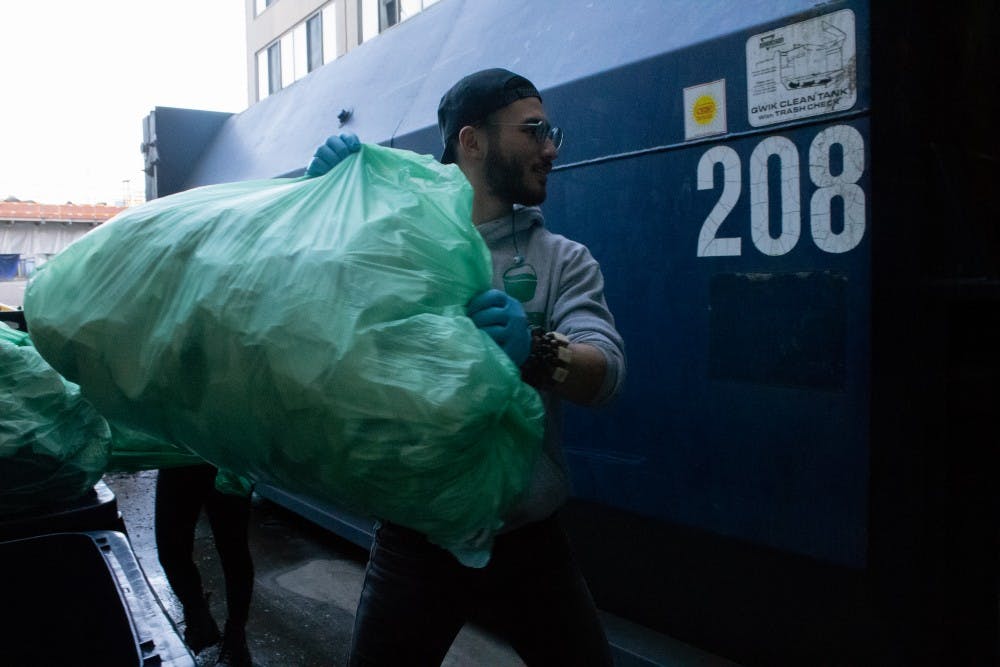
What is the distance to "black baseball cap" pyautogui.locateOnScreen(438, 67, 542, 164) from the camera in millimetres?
1654

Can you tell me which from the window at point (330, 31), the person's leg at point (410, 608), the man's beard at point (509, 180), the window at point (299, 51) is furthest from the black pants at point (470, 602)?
the window at point (299, 51)

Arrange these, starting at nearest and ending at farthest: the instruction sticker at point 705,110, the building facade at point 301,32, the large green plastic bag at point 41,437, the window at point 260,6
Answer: the large green plastic bag at point 41,437
the instruction sticker at point 705,110
the building facade at point 301,32
the window at point 260,6

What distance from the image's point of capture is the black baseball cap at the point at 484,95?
1.65 metres

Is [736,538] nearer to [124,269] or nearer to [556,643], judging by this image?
[556,643]

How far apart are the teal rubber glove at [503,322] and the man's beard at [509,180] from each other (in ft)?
1.50

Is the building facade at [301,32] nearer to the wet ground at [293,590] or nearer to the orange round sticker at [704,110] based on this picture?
the wet ground at [293,590]

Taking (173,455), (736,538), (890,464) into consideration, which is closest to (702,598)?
(736,538)

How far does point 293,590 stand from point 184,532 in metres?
1.15

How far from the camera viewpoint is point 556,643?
152 centimetres

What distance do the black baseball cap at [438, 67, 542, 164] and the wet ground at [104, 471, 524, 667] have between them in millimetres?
1656

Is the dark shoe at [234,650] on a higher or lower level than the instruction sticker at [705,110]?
lower

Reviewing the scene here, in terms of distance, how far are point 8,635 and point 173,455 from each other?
0.60 m

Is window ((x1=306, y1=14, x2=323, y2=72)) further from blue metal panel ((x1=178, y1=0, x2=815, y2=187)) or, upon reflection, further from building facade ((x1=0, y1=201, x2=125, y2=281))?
blue metal panel ((x1=178, y1=0, x2=815, y2=187))

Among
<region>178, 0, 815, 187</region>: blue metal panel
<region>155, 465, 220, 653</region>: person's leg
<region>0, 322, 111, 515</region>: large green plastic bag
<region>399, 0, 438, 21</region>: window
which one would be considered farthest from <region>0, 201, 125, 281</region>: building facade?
<region>0, 322, 111, 515</region>: large green plastic bag
